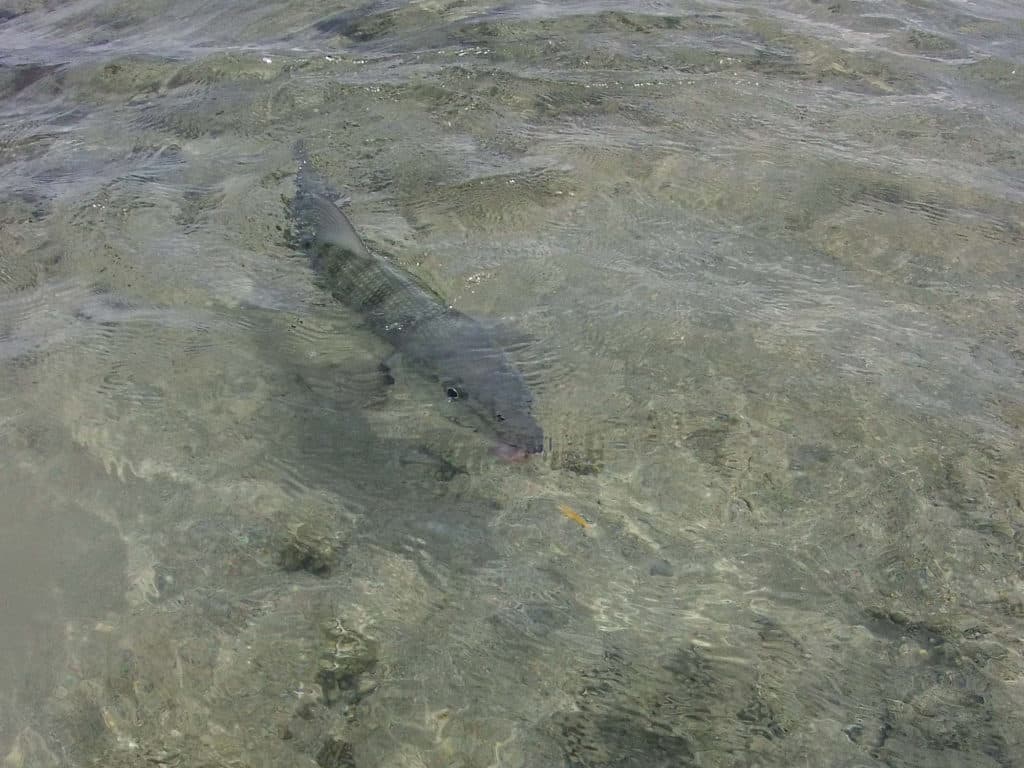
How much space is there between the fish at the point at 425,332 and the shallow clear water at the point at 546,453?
15 centimetres

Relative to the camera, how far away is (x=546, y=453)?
13.6ft

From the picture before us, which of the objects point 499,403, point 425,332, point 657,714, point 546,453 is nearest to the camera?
point 657,714

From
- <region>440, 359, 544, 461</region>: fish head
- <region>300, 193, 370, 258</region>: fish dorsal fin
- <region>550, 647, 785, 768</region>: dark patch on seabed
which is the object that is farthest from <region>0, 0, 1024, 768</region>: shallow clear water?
<region>300, 193, 370, 258</region>: fish dorsal fin

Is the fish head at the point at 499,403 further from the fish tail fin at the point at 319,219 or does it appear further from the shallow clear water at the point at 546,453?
the fish tail fin at the point at 319,219

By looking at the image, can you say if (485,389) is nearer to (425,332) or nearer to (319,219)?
(425,332)

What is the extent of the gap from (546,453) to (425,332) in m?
1.34

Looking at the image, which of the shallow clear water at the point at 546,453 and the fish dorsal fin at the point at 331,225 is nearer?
the shallow clear water at the point at 546,453

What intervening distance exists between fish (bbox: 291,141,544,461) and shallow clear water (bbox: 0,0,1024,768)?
153 millimetres

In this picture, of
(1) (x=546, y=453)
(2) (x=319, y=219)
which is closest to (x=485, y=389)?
(1) (x=546, y=453)

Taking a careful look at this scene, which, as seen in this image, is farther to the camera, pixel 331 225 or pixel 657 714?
pixel 331 225

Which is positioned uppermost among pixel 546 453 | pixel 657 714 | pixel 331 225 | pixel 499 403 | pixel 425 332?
pixel 331 225

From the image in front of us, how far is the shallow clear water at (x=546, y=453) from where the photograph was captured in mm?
2980

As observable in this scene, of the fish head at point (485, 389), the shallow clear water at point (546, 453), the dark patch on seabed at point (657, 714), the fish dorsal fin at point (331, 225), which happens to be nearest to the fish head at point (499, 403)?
the fish head at point (485, 389)

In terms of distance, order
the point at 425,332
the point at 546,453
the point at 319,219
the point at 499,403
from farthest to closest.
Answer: the point at 319,219 < the point at 425,332 < the point at 499,403 < the point at 546,453
